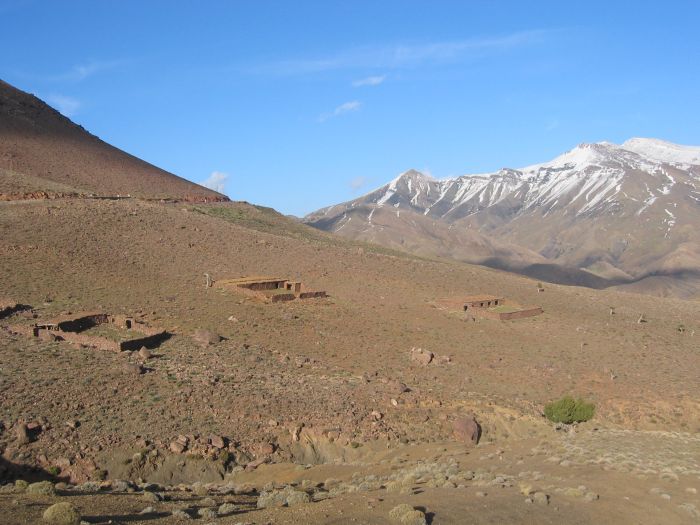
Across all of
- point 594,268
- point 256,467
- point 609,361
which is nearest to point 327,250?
point 609,361

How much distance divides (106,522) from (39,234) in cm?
2606

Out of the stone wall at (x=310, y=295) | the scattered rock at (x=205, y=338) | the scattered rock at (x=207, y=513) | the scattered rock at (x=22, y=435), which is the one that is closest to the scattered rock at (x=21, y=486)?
the scattered rock at (x=22, y=435)

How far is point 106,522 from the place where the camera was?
34.2 ft

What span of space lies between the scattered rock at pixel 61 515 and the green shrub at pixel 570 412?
590 inches

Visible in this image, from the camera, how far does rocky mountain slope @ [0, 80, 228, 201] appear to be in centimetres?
4750

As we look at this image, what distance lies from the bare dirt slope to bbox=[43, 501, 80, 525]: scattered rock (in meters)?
0.46

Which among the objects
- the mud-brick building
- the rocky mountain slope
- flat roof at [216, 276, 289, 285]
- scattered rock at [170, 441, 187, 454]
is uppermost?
the rocky mountain slope

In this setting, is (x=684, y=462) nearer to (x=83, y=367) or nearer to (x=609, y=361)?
(x=609, y=361)

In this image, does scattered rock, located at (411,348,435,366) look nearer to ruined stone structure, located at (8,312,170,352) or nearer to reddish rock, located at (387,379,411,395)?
reddish rock, located at (387,379,411,395)

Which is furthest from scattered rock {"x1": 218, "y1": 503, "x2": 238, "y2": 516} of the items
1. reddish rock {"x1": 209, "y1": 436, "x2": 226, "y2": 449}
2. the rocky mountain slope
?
the rocky mountain slope

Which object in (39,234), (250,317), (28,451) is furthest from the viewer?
(39,234)

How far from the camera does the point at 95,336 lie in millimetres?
22438

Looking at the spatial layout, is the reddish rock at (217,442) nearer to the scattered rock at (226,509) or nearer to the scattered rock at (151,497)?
the scattered rock at (151,497)

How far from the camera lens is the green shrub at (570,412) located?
2094 centimetres
